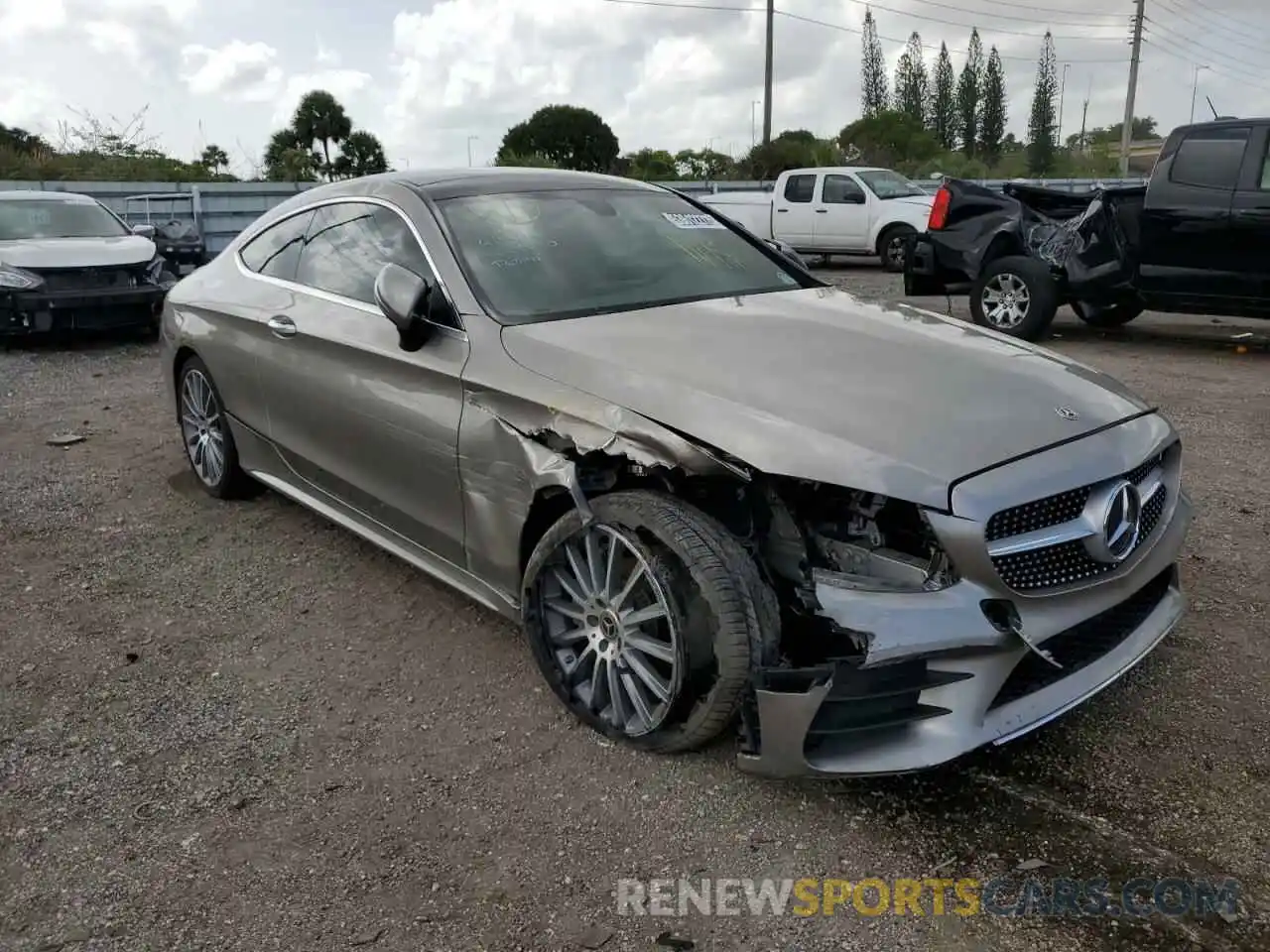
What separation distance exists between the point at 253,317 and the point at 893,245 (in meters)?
13.8

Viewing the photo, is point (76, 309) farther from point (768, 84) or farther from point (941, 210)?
point (768, 84)

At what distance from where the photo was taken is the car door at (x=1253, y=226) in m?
8.00

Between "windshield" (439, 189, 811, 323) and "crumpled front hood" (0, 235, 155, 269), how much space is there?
747 cm

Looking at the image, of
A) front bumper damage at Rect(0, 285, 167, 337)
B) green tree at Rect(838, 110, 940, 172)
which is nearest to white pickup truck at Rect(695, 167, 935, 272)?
front bumper damage at Rect(0, 285, 167, 337)

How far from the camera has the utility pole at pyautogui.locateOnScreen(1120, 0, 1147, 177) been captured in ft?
129

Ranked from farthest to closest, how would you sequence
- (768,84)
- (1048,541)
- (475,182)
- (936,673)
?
(768,84)
(475,182)
(1048,541)
(936,673)

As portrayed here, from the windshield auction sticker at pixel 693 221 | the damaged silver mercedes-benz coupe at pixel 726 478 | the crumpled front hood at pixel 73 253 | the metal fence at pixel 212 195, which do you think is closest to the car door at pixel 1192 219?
the windshield auction sticker at pixel 693 221

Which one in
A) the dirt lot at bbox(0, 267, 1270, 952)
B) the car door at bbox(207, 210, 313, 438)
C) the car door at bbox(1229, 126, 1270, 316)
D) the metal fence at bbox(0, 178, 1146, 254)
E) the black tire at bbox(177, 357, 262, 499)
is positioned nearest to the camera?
the dirt lot at bbox(0, 267, 1270, 952)

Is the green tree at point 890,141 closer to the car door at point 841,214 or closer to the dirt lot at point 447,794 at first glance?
the car door at point 841,214

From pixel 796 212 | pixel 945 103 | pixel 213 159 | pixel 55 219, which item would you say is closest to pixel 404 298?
pixel 55 219

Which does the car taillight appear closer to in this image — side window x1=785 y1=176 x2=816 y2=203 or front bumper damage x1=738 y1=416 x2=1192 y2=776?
front bumper damage x1=738 y1=416 x2=1192 y2=776

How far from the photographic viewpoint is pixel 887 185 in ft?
55.8

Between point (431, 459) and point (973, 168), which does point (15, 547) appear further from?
point (973, 168)

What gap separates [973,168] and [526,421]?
36.4 m
